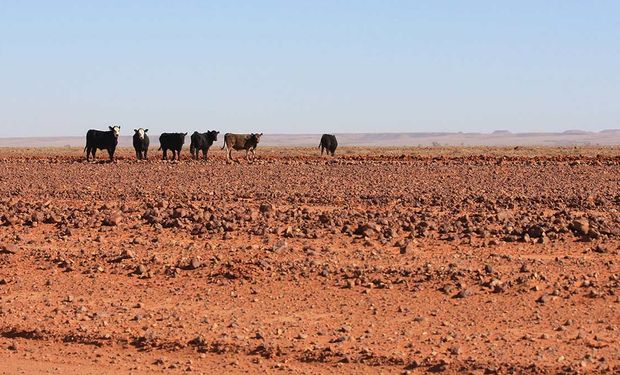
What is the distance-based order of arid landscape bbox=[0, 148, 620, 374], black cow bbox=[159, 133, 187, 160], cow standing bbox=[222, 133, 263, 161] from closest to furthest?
arid landscape bbox=[0, 148, 620, 374]
black cow bbox=[159, 133, 187, 160]
cow standing bbox=[222, 133, 263, 161]

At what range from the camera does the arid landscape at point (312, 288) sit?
8.58 m

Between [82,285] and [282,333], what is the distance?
9.96 ft

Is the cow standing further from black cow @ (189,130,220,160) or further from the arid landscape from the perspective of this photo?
the arid landscape

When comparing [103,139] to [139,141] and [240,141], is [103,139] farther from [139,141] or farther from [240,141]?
[240,141]

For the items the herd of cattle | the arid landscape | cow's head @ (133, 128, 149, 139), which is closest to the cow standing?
the herd of cattle

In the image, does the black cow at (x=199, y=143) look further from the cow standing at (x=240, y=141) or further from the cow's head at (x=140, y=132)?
the cow's head at (x=140, y=132)

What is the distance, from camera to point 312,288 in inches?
421

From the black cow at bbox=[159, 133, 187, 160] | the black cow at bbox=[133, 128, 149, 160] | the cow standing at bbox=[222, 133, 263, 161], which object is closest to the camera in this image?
the black cow at bbox=[133, 128, 149, 160]

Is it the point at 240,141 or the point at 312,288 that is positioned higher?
the point at 240,141

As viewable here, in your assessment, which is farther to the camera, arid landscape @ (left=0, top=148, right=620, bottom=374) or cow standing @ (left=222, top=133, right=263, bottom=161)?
cow standing @ (left=222, top=133, right=263, bottom=161)

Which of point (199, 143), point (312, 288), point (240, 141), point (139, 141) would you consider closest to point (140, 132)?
point (139, 141)

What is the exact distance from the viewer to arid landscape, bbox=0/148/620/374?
→ 28.1ft

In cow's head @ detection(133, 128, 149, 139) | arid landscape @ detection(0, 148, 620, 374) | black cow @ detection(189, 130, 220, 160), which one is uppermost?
cow's head @ detection(133, 128, 149, 139)

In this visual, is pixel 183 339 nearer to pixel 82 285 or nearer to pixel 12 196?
pixel 82 285
